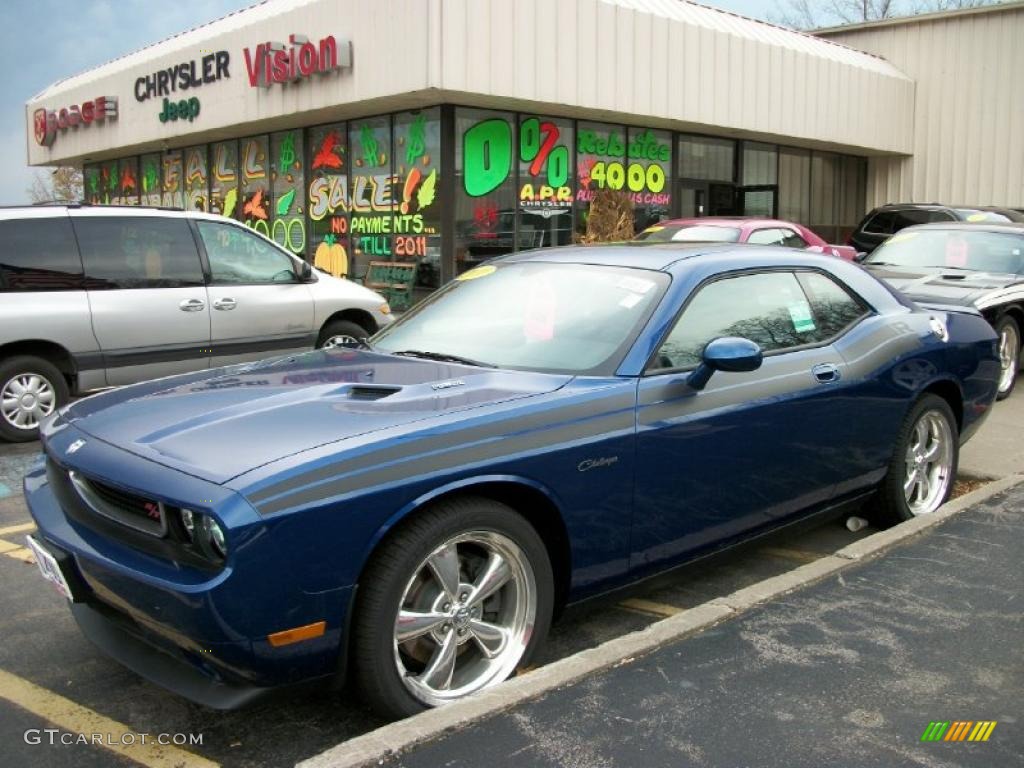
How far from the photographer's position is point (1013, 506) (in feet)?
16.4

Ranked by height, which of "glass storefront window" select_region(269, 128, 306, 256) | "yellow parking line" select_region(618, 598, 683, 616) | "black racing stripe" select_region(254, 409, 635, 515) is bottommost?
"yellow parking line" select_region(618, 598, 683, 616)

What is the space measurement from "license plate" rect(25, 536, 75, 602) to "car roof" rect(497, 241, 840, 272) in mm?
2418

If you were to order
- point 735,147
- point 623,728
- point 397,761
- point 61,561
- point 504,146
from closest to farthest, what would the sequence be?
point 397,761 → point 623,728 → point 61,561 → point 504,146 → point 735,147

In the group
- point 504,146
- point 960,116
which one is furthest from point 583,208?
point 960,116

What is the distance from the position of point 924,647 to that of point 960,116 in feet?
71.6

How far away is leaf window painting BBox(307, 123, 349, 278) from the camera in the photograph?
17250 millimetres

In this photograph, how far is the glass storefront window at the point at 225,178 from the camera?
20.2 metres

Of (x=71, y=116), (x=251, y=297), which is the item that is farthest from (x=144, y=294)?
(x=71, y=116)

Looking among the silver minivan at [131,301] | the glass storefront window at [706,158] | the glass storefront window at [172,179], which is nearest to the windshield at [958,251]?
the silver minivan at [131,301]

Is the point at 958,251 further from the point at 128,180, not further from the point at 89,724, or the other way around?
the point at 128,180

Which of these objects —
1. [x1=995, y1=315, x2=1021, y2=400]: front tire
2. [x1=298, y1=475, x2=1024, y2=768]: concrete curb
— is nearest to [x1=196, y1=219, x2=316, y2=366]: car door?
[x1=298, y1=475, x2=1024, y2=768]: concrete curb

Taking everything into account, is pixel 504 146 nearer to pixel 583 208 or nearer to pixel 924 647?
pixel 583 208

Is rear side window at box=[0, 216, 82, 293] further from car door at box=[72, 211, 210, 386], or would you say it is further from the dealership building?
the dealership building

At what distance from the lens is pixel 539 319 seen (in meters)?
4.04
